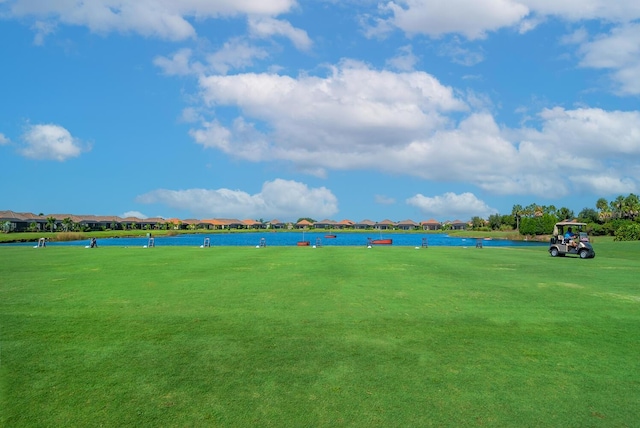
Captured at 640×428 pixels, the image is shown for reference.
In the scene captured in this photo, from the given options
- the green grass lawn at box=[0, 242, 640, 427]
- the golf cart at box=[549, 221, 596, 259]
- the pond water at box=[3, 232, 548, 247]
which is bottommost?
the pond water at box=[3, 232, 548, 247]

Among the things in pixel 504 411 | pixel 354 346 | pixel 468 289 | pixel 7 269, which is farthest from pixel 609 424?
pixel 7 269

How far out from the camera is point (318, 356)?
830cm

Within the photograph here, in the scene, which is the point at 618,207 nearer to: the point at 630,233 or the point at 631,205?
the point at 631,205

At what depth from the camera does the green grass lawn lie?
614cm

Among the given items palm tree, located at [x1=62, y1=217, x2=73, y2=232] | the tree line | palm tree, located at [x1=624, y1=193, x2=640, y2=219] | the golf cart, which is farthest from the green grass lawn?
palm tree, located at [x1=62, y1=217, x2=73, y2=232]

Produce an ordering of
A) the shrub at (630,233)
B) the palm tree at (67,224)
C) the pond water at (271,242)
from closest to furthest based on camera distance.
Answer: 1. the shrub at (630,233)
2. the pond water at (271,242)
3. the palm tree at (67,224)

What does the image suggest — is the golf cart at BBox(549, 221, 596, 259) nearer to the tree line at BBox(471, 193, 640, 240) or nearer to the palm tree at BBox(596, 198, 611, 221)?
the tree line at BBox(471, 193, 640, 240)

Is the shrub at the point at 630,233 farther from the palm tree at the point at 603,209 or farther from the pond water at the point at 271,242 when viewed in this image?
the palm tree at the point at 603,209

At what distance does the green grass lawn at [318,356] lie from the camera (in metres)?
6.14

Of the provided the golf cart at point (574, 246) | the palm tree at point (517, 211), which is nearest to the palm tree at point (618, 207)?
the palm tree at point (517, 211)

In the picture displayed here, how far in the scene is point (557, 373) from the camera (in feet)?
24.8

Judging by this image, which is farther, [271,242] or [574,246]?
[271,242]

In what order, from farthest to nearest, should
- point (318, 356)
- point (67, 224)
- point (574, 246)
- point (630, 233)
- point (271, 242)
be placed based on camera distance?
point (67, 224) → point (271, 242) → point (630, 233) → point (574, 246) → point (318, 356)

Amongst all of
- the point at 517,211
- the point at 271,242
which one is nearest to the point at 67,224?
the point at 271,242
